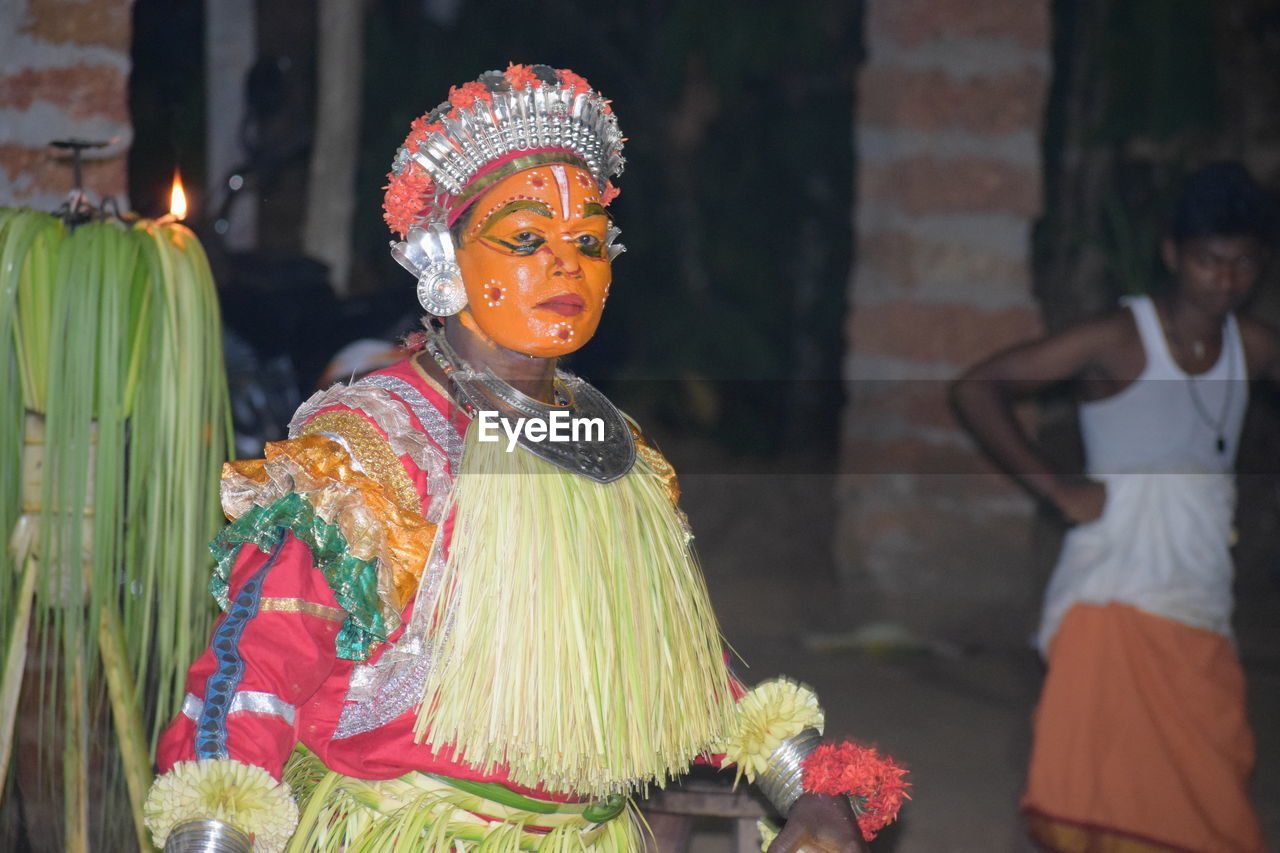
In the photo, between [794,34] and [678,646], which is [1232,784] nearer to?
[678,646]

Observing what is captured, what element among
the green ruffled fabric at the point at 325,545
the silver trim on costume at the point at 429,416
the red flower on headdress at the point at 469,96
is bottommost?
the green ruffled fabric at the point at 325,545

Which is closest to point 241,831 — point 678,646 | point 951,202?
point 678,646

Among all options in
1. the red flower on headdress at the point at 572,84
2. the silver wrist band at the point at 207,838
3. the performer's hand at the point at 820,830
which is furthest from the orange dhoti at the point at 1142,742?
the silver wrist band at the point at 207,838

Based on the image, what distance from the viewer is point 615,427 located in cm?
209

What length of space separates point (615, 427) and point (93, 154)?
5.53 feet

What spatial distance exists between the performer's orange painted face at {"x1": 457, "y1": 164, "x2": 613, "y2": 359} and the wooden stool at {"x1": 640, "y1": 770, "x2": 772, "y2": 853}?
912 mm

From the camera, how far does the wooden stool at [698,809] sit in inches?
92.8

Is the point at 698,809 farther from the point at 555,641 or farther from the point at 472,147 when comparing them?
the point at 472,147

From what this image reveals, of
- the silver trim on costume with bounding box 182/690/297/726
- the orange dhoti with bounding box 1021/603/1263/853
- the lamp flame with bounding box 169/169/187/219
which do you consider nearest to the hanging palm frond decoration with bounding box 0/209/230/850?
the lamp flame with bounding box 169/169/187/219

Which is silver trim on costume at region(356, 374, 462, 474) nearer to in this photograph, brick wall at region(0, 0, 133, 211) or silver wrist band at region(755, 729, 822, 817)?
silver wrist band at region(755, 729, 822, 817)

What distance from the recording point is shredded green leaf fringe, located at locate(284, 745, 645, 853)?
1851 mm

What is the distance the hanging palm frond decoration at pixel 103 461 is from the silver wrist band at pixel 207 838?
875 mm

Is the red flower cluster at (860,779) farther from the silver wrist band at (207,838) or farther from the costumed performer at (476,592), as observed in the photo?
the silver wrist band at (207,838)

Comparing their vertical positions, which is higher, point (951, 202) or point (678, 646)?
point (951, 202)
